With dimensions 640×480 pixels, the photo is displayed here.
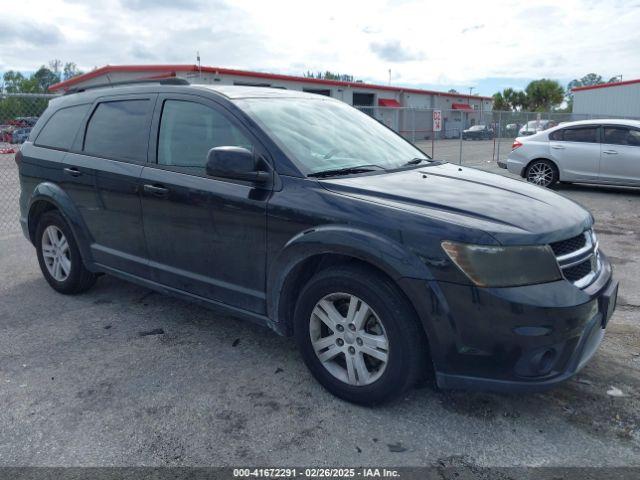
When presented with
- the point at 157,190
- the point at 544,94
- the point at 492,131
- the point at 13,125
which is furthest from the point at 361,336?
the point at 544,94

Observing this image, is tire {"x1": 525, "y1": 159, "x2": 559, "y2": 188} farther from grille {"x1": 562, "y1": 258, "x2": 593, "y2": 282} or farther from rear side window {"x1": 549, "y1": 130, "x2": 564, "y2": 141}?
grille {"x1": 562, "y1": 258, "x2": 593, "y2": 282}

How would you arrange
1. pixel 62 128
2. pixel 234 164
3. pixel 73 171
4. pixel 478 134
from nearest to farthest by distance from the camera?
pixel 234 164 → pixel 73 171 → pixel 62 128 → pixel 478 134

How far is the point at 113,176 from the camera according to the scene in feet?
14.0

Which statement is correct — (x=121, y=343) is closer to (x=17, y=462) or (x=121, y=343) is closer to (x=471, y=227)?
(x=17, y=462)

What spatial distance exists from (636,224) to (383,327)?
22.9ft

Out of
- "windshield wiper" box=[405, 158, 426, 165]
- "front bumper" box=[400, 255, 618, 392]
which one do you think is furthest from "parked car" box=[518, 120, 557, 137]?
"front bumper" box=[400, 255, 618, 392]

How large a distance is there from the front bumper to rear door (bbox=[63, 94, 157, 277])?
2.38 m

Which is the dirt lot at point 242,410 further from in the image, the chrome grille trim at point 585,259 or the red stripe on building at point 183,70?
the red stripe on building at point 183,70

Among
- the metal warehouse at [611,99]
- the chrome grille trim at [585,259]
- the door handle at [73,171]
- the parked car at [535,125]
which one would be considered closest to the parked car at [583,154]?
the chrome grille trim at [585,259]

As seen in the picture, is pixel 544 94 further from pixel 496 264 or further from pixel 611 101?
pixel 496 264

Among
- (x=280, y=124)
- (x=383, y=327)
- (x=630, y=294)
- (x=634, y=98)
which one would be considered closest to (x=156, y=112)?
(x=280, y=124)

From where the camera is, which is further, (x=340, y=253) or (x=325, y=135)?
(x=325, y=135)

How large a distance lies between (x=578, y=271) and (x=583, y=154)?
929cm

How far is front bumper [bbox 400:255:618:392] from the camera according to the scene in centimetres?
266
